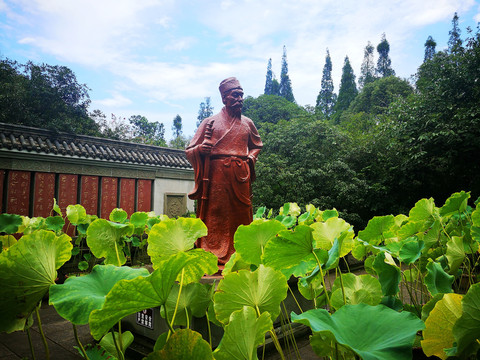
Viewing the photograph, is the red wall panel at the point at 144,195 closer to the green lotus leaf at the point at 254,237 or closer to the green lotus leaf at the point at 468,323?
the green lotus leaf at the point at 254,237

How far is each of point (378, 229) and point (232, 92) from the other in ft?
8.55

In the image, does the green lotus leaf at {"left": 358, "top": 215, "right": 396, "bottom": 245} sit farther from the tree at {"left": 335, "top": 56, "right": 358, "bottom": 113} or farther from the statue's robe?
the tree at {"left": 335, "top": 56, "right": 358, "bottom": 113}

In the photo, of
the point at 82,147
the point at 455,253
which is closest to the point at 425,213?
the point at 455,253

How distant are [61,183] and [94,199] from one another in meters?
0.96

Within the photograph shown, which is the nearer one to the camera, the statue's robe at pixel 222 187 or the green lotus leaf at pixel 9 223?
the green lotus leaf at pixel 9 223

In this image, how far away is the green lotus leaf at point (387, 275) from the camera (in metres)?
0.84

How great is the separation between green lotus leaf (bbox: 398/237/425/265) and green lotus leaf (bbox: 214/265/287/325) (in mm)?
520

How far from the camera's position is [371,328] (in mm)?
560

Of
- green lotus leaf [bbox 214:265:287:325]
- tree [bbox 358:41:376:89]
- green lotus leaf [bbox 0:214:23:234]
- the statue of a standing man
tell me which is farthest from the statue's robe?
tree [bbox 358:41:376:89]

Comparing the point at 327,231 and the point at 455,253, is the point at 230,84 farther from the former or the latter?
the point at 455,253

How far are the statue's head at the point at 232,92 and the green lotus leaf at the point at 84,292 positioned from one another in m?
3.09

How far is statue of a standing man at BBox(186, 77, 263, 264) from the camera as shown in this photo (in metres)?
3.36

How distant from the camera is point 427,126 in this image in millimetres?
8906

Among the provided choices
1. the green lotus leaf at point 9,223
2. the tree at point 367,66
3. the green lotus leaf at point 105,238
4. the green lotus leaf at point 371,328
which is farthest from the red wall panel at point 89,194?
the tree at point 367,66
